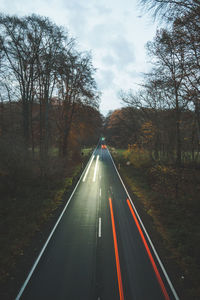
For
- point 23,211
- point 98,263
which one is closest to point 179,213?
point 98,263

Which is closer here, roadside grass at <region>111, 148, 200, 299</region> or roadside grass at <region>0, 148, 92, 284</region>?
roadside grass at <region>111, 148, 200, 299</region>

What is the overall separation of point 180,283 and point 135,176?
1486 cm

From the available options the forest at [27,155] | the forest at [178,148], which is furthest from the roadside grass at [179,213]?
the forest at [27,155]

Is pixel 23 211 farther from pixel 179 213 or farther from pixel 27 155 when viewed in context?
pixel 179 213

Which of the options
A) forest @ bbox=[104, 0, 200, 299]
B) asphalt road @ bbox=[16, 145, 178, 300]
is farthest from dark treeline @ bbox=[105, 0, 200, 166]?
asphalt road @ bbox=[16, 145, 178, 300]

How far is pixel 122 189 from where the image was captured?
15625 millimetres

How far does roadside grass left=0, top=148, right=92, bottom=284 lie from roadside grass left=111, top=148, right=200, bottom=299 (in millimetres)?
6545

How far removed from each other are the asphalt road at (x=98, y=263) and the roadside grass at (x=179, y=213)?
0.90m

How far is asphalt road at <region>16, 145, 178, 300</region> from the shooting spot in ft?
16.8

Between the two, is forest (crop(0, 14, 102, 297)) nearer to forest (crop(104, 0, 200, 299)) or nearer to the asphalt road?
the asphalt road

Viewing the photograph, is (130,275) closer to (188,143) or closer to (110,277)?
(110,277)

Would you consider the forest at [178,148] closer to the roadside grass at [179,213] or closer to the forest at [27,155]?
the roadside grass at [179,213]

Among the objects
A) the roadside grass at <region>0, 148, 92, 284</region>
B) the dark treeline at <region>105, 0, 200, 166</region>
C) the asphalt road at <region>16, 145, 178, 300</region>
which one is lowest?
the asphalt road at <region>16, 145, 178, 300</region>

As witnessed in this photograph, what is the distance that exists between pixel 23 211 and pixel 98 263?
20.7 feet
